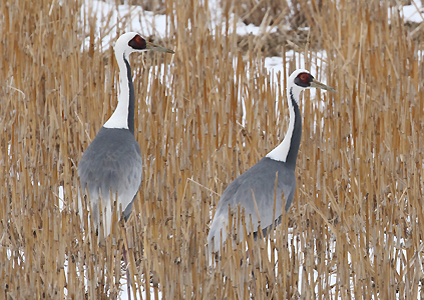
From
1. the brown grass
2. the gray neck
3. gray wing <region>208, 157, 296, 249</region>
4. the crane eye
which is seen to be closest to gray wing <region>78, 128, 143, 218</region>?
the brown grass

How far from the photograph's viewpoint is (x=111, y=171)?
2.92 meters

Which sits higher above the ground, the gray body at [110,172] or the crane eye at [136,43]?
the crane eye at [136,43]

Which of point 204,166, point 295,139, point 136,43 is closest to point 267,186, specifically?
point 295,139

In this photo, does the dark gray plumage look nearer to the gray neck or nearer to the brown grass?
the gray neck

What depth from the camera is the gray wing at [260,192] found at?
278 cm

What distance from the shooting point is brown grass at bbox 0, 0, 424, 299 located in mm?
2377

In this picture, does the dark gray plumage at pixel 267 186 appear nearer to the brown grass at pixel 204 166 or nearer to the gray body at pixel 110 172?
the brown grass at pixel 204 166

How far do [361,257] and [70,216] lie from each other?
126 centimetres

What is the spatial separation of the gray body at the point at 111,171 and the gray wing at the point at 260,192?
1.43 feet

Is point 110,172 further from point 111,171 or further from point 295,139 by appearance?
point 295,139

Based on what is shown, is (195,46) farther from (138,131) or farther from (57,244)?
(57,244)

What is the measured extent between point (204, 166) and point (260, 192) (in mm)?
552

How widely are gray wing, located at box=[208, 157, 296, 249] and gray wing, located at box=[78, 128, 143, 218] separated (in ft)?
1.42

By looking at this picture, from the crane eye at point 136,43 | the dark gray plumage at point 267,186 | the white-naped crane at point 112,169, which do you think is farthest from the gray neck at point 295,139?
the crane eye at point 136,43
